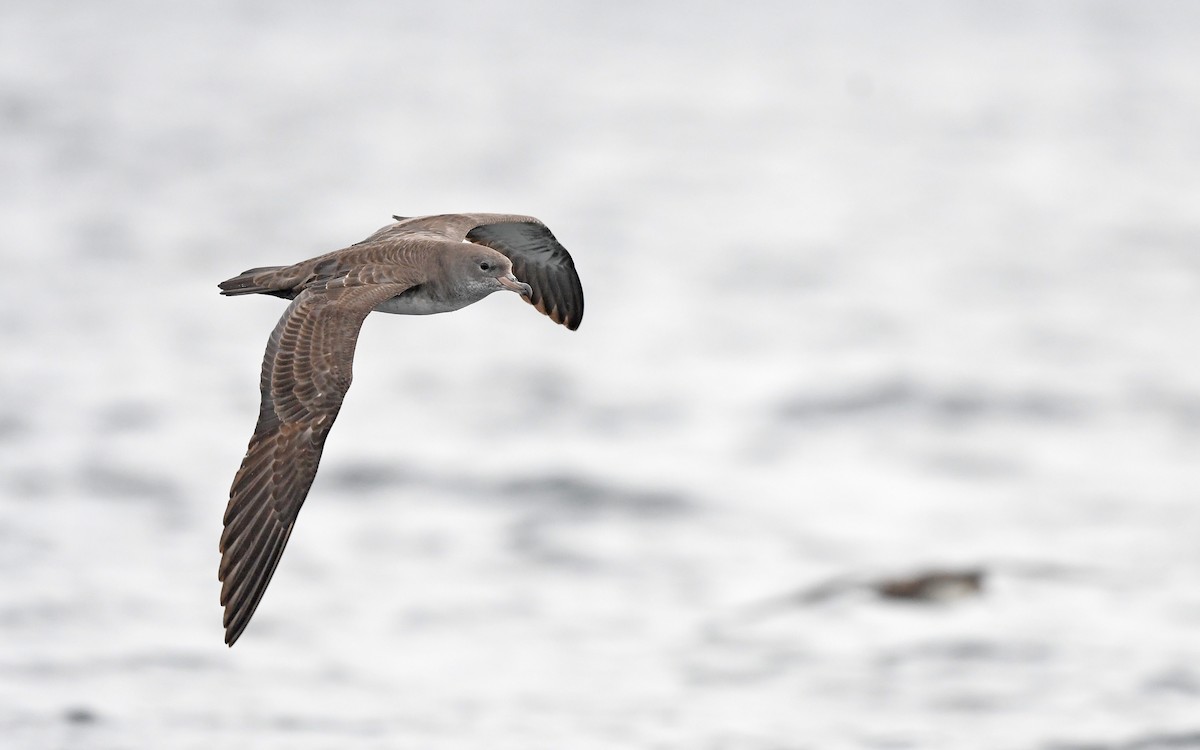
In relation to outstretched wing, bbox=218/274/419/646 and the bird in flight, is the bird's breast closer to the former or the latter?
the bird in flight

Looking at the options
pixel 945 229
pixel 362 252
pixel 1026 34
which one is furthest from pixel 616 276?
pixel 362 252

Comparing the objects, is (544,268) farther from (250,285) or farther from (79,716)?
(79,716)

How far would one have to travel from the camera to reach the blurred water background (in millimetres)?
26031

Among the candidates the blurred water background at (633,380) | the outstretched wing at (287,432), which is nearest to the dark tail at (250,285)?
the outstretched wing at (287,432)

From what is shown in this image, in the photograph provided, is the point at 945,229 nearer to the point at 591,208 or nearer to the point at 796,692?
the point at 591,208

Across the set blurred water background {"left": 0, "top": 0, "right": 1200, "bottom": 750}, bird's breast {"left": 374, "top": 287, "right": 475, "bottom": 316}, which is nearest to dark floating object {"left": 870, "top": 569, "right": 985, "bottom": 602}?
blurred water background {"left": 0, "top": 0, "right": 1200, "bottom": 750}

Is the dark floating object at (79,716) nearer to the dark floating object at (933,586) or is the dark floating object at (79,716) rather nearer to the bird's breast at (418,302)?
the dark floating object at (933,586)

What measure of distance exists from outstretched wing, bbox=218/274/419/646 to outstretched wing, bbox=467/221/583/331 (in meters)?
2.19

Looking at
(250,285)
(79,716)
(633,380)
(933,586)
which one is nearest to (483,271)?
(250,285)

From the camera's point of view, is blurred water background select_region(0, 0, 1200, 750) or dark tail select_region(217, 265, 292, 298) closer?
dark tail select_region(217, 265, 292, 298)

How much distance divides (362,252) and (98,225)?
30.2 m

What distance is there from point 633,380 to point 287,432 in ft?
79.6

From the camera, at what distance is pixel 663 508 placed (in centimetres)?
3244

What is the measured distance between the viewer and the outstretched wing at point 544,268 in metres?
14.8
